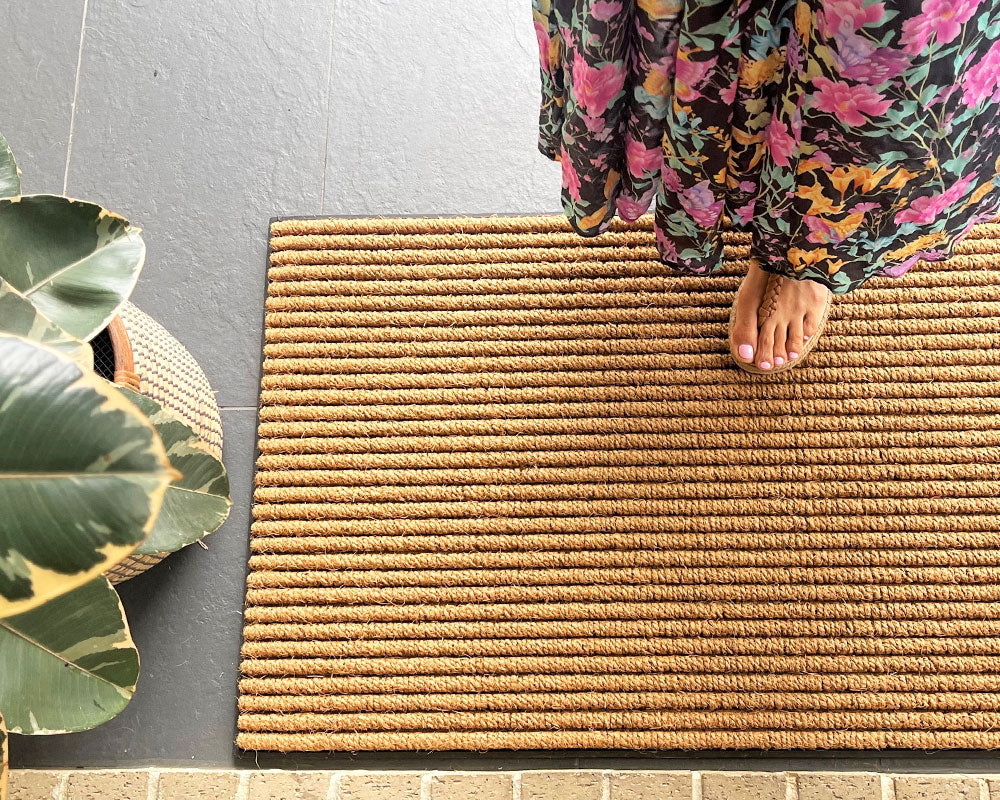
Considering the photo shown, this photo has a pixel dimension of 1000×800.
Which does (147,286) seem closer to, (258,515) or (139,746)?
(258,515)

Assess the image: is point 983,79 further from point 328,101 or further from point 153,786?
point 153,786

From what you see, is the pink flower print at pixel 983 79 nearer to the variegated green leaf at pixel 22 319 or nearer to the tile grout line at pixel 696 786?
the variegated green leaf at pixel 22 319

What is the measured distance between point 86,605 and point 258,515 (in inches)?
19.6

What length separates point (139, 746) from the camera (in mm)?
922

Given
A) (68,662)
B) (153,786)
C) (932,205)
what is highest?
(932,205)

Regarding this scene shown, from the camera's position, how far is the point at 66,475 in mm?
315

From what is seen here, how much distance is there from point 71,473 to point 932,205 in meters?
0.64

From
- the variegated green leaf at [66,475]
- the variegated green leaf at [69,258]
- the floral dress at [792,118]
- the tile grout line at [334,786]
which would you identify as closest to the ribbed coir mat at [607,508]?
the tile grout line at [334,786]

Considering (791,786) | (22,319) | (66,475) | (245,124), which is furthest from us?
(245,124)

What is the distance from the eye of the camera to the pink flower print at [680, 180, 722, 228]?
0.69 metres

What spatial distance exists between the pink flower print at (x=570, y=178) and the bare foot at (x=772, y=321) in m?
0.28

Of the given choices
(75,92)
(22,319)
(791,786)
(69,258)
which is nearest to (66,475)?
(22,319)

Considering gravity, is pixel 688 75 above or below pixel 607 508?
above

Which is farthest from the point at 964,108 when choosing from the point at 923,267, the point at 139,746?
the point at 139,746
